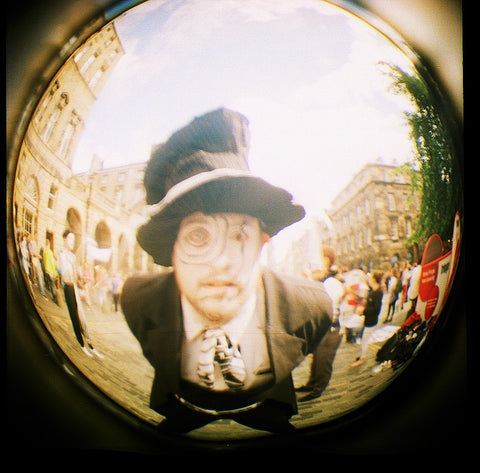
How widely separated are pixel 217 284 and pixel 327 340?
1.62 feet

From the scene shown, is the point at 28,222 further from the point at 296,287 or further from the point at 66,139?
the point at 296,287

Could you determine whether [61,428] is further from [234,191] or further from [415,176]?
[415,176]

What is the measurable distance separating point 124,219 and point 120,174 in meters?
0.17

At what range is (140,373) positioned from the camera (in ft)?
6.53

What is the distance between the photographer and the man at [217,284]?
175 cm

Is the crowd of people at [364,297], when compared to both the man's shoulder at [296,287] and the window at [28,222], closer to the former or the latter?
the man's shoulder at [296,287]

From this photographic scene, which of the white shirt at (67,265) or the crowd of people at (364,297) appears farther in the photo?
the white shirt at (67,265)

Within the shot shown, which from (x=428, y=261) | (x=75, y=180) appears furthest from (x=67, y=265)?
(x=428, y=261)

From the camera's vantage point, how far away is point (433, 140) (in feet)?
6.64

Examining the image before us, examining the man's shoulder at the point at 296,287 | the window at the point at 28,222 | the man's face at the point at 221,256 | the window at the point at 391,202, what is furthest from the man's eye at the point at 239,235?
the window at the point at 28,222

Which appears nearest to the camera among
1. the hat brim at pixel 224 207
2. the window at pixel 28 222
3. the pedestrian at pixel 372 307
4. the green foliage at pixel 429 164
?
the hat brim at pixel 224 207

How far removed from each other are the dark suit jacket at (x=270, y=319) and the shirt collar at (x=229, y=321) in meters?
0.03

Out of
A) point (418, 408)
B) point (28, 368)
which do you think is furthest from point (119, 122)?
point (418, 408)

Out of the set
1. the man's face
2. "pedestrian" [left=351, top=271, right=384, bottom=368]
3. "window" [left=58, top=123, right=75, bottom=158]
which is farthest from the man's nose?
"window" [left=58, top=123, right=75, bottom=158]
